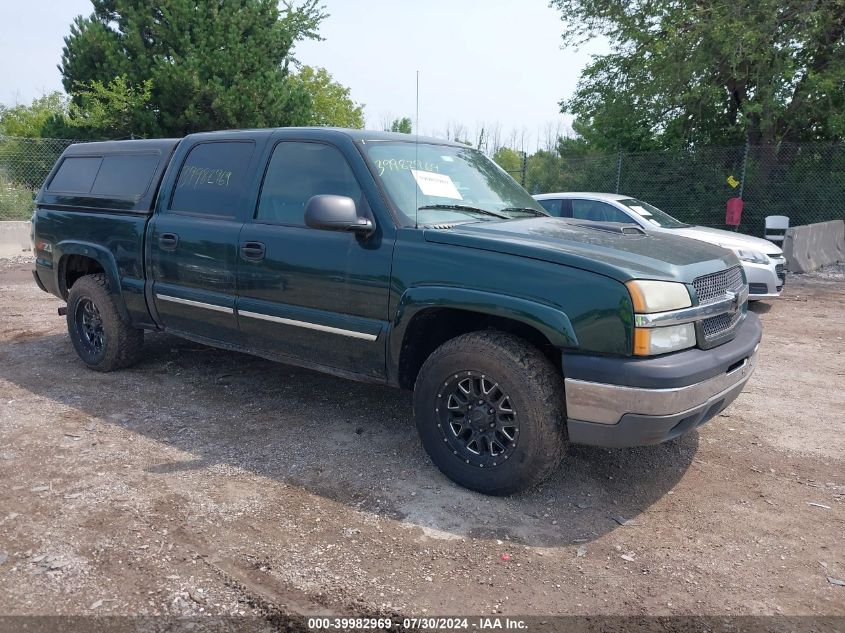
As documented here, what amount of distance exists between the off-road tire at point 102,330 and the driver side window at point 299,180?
1859mm

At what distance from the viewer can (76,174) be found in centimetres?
579

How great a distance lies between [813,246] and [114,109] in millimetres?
17312

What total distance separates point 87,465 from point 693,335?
3.40 meters

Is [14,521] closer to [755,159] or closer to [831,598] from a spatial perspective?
[831,598]

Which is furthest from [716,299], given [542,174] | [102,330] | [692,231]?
[542,174]

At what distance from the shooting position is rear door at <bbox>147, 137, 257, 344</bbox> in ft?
14.7

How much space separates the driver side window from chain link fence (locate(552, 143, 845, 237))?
1324 centimetres

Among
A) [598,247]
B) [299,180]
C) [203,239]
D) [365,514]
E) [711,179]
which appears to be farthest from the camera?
[711,179]

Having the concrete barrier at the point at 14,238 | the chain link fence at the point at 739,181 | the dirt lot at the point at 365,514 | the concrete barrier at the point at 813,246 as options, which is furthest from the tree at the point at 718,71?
the concrete barrier at the point at 14,238

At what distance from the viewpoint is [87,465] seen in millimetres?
3818

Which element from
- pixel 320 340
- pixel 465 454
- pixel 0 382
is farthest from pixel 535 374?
pixel 0 382

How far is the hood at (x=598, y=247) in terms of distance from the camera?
319 cm

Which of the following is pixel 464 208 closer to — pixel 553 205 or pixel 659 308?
pixel 659 308

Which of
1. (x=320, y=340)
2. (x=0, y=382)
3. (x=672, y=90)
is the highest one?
(x=672, y=90)
